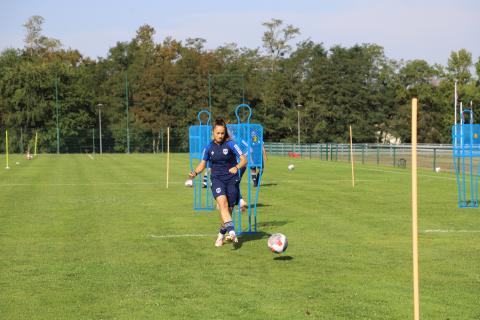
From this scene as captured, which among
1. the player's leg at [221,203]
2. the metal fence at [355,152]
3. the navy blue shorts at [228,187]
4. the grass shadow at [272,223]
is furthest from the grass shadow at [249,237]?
the metal fence at [355,152]

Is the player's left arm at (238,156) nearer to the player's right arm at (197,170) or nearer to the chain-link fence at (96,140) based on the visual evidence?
the player's right arm at (197,170)

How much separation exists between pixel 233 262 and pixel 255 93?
266ft

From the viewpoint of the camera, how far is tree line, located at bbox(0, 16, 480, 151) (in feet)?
277

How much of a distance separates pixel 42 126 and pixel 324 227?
246 feet

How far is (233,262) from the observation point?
10.1 meters

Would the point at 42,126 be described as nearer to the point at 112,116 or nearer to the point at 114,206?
the point at 112,116

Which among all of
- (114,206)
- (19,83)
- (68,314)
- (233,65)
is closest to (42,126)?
(19,83)

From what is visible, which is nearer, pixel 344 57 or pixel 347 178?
pixel 347 178

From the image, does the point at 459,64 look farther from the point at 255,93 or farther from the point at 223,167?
the point at 223,167

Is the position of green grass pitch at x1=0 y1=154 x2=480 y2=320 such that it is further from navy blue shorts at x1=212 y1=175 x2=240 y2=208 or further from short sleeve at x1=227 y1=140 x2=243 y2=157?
short sleeve at x1=227 y1=140 x2=243 y2=157

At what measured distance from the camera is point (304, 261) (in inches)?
399

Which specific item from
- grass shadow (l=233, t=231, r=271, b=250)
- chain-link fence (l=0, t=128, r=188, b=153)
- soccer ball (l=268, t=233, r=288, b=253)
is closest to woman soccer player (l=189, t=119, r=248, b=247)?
grass shadow (l=233, t=231, r=271, b=250)

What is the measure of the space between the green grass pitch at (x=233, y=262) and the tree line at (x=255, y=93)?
66.8 meters

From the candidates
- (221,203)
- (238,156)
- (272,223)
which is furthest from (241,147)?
(221,203)
